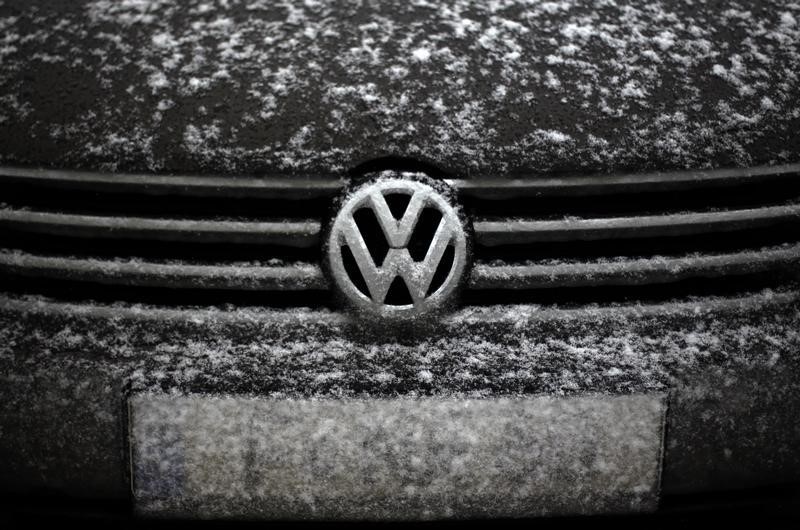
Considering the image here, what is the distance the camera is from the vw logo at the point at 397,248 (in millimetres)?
1070

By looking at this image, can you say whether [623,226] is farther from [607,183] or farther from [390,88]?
[390,88]

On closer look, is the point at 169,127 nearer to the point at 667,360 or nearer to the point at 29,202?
the point at 29,202

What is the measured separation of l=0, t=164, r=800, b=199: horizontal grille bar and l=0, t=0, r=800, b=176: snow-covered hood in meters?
0.02

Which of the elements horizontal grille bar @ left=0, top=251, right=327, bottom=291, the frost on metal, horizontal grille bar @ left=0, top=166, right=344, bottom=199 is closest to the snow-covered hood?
horizontal grille bar @ left=0, top=166, right=344, bottom=199

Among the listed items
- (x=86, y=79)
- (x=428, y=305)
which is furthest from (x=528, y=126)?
(x=86, y=79)

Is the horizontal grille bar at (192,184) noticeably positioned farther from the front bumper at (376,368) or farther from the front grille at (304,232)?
the front bumper at (376,368)

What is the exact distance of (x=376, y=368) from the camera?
1.09 meters

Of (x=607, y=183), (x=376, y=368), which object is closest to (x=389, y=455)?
(x=376, y=368)

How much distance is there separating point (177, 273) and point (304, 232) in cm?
22

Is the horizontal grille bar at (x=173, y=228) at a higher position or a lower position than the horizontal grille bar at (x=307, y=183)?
lower

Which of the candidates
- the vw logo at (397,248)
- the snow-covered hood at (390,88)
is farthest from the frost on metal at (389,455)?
the snow-covered hood at (390,88)

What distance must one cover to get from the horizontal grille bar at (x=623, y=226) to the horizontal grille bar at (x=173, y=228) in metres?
0.30

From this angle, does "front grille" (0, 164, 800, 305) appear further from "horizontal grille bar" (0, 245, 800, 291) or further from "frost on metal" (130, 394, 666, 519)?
"frost on metal" (130, 394, 666, 519)

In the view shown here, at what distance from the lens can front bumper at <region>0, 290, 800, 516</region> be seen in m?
1.09
